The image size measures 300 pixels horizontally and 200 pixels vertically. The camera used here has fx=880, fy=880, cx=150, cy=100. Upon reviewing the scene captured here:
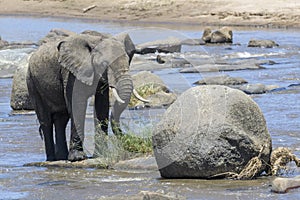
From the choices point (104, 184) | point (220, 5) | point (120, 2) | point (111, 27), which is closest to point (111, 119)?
point (104, 184)

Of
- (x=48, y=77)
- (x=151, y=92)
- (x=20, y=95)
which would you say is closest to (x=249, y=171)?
(x=48, y=77)

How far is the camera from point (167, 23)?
135 feet

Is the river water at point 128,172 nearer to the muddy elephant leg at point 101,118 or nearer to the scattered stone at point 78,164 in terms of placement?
the scattered stone at point 78,164

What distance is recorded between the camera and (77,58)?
35.1 feet

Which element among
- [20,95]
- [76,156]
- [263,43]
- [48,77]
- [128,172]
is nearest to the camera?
[128,172]

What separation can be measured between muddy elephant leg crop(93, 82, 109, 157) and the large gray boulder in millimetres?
1385

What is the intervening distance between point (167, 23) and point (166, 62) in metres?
16.9

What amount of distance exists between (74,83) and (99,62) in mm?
533

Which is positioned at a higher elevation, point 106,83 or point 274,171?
point 106,83

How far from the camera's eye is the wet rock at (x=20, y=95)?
53.2 feet

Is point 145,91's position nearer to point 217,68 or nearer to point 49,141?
point 49,141

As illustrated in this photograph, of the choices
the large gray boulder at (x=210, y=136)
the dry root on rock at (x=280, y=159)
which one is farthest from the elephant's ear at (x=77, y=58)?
the dry root on rock at (x=280, y=159)

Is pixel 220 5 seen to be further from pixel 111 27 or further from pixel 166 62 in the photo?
pixel 166 62

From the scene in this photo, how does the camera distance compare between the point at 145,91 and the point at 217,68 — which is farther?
the point at 217,68
